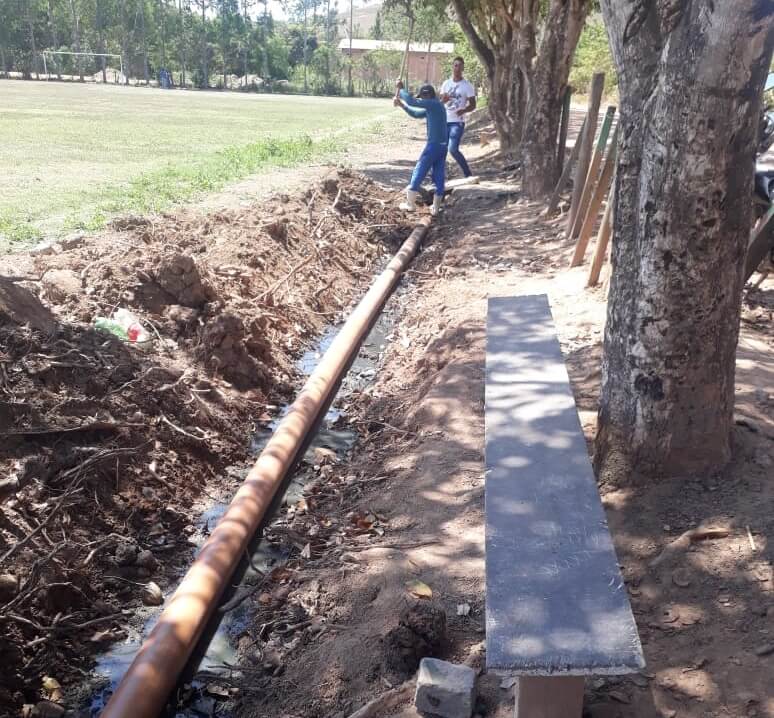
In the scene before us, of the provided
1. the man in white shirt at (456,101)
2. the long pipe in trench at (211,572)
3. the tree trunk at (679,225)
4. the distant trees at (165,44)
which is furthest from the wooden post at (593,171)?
the distant trees at (165,44)

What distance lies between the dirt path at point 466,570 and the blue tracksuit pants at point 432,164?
265 inches

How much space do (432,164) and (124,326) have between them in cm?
754

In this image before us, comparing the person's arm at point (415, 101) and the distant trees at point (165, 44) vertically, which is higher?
the distant trees at point (165, 44)

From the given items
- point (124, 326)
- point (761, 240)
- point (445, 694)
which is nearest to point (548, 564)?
point (445, 694)

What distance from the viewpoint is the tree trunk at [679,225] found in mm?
3178

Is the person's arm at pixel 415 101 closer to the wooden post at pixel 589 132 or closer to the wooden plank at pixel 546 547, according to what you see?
the wooden post at pixel 589 132

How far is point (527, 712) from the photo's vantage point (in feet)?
7.97

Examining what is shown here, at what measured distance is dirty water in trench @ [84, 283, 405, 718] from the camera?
372 centimetres

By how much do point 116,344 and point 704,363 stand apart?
158 inches

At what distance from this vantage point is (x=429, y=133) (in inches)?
488

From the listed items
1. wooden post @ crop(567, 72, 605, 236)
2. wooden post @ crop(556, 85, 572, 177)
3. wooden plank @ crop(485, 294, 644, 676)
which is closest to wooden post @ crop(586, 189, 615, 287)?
wooden post @ crop(567, 72, 605, 236)

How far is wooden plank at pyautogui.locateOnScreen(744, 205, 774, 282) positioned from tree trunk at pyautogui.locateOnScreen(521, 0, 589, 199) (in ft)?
18.7

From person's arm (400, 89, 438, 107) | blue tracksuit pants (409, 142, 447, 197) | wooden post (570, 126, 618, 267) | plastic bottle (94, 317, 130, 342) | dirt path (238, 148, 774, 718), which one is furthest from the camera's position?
blue tracksuit pants (409, 142, 447, 197)

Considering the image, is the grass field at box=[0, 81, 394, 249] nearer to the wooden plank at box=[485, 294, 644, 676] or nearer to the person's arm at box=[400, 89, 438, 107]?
the person's arm at box=[400, 89, 438, 107]
